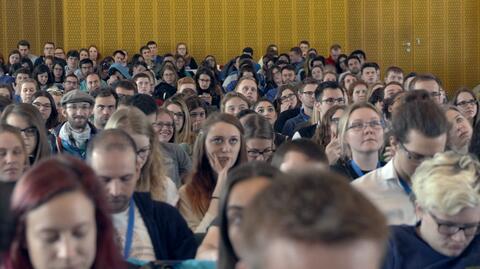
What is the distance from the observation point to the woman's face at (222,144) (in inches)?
251

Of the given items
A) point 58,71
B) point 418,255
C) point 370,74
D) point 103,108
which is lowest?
point 418,255

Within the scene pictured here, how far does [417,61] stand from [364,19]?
66.3 inches

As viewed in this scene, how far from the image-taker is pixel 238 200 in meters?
3.25

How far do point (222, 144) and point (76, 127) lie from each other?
118 inches

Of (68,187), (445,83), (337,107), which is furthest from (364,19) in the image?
(68,187)

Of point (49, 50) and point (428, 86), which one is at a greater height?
point (49, 50)

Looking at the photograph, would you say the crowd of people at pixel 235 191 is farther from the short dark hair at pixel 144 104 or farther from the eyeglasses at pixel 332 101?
the eyeglasses at pixel 332 101

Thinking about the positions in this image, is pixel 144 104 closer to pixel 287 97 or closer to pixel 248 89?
pixel 248 89

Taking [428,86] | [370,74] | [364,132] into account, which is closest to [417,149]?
[364,132]

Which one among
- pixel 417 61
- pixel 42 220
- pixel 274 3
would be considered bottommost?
pixel 42 220

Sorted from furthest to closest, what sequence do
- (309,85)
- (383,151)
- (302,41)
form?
(302,41) < (309,85) < (383,151)

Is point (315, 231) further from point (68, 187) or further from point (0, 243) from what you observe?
point (68, 187)

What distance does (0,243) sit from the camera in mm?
2340

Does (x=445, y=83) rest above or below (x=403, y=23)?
below
